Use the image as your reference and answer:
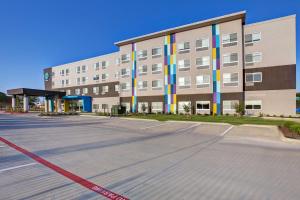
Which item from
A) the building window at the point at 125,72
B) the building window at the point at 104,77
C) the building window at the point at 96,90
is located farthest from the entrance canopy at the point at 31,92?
the building window at the point at 125,72

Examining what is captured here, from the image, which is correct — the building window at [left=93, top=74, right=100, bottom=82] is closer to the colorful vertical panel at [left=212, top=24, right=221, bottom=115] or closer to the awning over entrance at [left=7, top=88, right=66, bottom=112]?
the awning over entrance at [left=7, top=88, right=66, bottom=112]

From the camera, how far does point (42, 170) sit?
546 cm

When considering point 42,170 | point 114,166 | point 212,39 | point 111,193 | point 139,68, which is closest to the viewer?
point 111,193

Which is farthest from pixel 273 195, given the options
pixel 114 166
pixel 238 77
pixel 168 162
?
pixel 238 77

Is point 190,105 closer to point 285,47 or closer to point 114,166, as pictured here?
point 285,47

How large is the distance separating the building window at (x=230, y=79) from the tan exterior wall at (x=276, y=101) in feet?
9.02

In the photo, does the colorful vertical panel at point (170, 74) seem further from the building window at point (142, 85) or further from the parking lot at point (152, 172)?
the parking lot at point (152, 172)

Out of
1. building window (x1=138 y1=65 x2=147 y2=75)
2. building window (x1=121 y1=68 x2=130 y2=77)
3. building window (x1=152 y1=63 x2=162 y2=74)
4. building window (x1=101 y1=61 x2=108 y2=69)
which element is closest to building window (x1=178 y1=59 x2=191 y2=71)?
building window (x1=152 y1=63 x2=162 y2=74)

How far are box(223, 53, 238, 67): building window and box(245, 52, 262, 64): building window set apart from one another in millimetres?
1510

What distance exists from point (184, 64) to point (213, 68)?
16.4 ft

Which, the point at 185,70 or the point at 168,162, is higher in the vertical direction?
the point at 185,70

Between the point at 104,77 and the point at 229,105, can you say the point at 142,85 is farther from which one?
the point at 229,105

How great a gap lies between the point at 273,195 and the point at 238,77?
24.1 metres

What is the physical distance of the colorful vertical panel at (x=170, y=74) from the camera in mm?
30453
